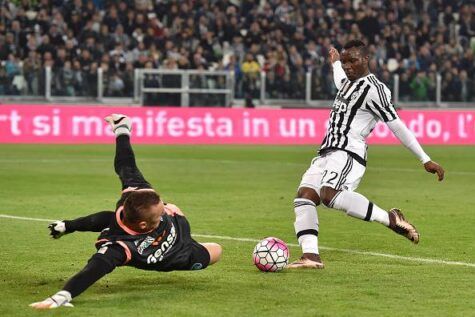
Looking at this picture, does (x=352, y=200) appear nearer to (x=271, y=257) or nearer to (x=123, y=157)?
(x=271, y=257)

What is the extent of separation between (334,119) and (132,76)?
2280 centimetres

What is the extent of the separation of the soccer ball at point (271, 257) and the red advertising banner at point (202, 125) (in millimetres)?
19669

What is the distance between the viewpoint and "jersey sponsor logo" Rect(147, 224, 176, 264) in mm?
8461

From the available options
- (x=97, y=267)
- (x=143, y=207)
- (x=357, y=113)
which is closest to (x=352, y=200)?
(x=357, y=113)

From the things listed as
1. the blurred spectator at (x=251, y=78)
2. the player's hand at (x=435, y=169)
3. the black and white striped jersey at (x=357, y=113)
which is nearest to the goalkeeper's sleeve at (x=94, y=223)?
the black and white striped jersey at (x=357, y=113)

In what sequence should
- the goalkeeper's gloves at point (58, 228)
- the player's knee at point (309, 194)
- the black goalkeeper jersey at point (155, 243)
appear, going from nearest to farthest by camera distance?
1. the black goalkeeper jersey at point (155, 243)
2. the goalkeeper's gloves at point (58, 228)
3. the player's knee at point (309, 194)

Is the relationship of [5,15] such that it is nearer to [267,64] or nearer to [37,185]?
[267,64]

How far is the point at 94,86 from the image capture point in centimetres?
3228

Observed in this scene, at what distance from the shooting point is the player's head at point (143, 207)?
8078mm

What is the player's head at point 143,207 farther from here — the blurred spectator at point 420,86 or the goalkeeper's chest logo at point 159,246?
the blurred spectator at point 420,86

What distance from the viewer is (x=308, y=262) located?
9805 mm

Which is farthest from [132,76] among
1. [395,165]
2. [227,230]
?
[227,230]

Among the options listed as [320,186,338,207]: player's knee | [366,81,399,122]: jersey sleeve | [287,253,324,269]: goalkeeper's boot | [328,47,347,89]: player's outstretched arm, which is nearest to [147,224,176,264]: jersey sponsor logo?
[287,253,324,269]: goalkeeper's boot

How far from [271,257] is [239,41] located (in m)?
26.6
